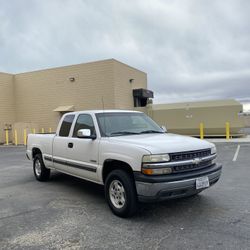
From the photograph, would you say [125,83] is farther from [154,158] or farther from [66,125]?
[154,158]

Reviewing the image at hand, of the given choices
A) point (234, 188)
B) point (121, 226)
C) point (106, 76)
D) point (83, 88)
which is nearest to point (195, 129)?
point (106, 76)

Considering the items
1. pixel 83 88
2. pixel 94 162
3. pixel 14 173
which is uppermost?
pixel 83 88

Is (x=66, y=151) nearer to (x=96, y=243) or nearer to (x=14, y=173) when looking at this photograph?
(x=96, y=243)

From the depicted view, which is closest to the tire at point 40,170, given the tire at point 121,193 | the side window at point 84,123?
the side window at point 84,123

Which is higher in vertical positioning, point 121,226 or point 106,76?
point 106,76

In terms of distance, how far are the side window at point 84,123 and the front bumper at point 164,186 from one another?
171 cm

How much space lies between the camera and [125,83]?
21781mm

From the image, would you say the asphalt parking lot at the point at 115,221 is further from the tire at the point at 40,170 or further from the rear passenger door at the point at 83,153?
the tire at the point at 40,170

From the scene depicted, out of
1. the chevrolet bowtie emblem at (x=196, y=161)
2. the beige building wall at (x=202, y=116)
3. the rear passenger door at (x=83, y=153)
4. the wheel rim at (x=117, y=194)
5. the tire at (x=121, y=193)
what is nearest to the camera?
the tire at (x=121, y=193)

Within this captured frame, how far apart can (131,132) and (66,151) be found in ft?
5.37

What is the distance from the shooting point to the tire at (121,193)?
4324 mm

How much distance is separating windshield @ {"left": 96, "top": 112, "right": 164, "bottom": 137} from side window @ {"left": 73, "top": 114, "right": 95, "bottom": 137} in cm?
19

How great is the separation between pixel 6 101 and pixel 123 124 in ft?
69.3

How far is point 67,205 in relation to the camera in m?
5.29
